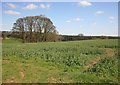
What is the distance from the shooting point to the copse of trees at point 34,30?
7906 centimetres

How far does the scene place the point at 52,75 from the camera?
13469 mm

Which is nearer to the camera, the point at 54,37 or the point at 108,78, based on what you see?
the point at 108,78

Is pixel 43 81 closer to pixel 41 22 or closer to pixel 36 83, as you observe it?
pixel 36 83

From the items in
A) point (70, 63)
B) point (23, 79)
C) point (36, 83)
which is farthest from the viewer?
point (70, 63)

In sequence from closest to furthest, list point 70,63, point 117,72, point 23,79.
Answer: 1. point 23,79
2. point 117,72
3. point 70,63

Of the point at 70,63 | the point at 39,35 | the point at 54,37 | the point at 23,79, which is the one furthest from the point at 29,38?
the point at 23,79

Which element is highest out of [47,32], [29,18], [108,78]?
[29,18]

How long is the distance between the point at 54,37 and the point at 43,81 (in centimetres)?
6692

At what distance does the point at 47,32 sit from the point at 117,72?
66.4 metres

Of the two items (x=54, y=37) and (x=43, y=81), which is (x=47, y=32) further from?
(x=43, y=81)

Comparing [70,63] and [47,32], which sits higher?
[47,32]

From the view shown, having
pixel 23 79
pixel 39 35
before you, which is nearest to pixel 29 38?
pixel 39 35

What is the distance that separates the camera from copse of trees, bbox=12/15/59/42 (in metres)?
79.1

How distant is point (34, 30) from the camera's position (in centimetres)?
8038
